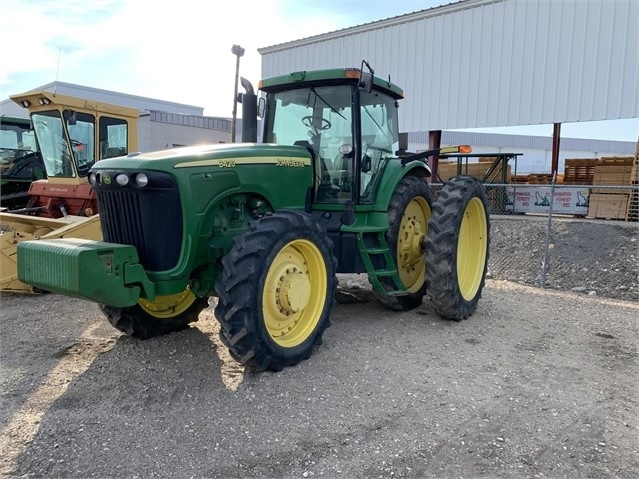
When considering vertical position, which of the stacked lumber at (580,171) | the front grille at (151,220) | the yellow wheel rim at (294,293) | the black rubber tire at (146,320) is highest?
the stacked lumber at (580,171)

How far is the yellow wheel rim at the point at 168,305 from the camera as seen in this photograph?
4484 millimetres

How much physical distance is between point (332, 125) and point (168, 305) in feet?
7.36

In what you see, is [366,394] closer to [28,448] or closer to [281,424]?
[281,424]

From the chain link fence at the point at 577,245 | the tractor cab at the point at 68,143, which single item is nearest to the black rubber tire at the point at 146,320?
the tractor cab at the point at 68,143

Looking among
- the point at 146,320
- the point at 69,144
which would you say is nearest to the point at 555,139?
the point at 69,144

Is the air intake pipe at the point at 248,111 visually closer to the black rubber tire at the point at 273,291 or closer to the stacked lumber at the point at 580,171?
the black rubber tire at the point at 273,291

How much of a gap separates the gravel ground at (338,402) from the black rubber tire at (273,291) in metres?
0.20

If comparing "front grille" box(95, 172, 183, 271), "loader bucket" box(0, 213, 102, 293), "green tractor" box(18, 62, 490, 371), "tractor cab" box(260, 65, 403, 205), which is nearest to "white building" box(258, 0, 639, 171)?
"green tractor" box(18, 62, 490, 371)

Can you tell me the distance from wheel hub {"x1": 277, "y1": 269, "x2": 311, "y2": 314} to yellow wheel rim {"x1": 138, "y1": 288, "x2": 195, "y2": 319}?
104 centimetres

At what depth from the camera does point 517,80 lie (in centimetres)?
1365

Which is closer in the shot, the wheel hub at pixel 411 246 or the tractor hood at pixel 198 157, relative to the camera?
the tractor hood at pixel 198 157

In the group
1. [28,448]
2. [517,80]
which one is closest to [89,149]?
[28,448]

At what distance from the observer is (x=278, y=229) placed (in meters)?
3.70

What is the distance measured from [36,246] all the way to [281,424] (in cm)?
200
